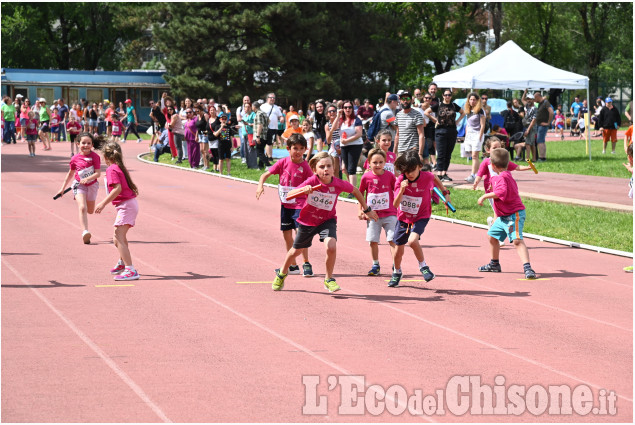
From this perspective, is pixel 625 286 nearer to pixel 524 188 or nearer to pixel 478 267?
pixel 478 267

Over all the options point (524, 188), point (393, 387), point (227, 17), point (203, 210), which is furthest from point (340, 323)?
point (227, 17)

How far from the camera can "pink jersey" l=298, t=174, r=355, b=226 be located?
10.0 meters

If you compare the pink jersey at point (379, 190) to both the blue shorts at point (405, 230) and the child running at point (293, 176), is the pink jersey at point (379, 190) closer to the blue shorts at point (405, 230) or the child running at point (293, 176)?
the blue shorts at point (405, 230)

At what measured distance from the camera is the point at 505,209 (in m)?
11.3

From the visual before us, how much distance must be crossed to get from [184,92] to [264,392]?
160 ft

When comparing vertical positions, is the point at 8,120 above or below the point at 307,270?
above

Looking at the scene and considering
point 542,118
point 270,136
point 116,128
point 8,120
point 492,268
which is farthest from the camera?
point 116,128

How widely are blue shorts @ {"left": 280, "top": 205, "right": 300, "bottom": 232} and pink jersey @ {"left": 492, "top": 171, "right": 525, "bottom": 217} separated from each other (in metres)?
2.43

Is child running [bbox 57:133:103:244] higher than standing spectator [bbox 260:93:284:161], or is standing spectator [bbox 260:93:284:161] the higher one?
standing spectator [bbox 260:93:284:161]

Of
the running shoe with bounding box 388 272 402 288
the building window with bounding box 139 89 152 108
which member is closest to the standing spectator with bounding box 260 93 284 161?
the running shoe with bounding box 388 272 402 288

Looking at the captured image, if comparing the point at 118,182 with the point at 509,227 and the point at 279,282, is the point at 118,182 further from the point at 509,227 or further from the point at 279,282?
the point at 509,227

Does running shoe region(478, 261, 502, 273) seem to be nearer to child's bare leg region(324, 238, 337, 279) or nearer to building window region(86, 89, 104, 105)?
child's bare leg region(324, 238, 337, 279)

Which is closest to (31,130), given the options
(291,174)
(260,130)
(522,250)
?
(260,130)

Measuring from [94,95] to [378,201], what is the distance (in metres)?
47.0
